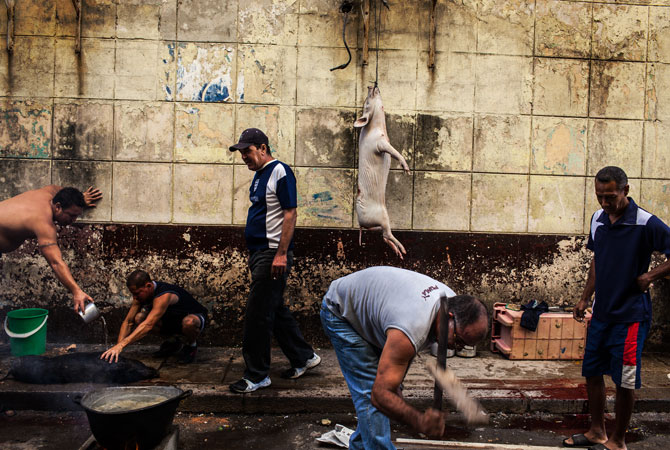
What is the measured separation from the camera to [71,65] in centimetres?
561

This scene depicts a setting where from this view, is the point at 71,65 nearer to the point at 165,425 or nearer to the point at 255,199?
the point at 255,199

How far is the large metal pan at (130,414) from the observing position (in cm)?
306

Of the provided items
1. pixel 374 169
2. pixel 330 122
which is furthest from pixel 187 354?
pixel 330 122

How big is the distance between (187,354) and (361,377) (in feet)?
9.00

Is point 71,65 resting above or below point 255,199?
above

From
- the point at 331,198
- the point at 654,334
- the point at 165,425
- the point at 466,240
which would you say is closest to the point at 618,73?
the point at 466,240

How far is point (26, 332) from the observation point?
5129 millimetres

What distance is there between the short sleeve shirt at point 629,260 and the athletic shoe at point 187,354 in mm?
3444

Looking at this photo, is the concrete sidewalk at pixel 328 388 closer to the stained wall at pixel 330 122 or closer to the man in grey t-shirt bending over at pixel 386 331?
the stained wall at pixel 330 122

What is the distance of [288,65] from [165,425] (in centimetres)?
365

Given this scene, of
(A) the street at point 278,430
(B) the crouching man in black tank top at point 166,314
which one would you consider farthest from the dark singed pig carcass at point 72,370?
(B) the crouching man in black tank top at point 166,314

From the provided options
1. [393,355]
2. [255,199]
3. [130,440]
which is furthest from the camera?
[255,199]

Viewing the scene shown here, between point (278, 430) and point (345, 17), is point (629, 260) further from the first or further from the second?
point (345, 17)

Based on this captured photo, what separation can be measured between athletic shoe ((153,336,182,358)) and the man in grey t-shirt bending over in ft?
8.92
